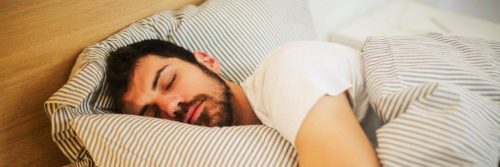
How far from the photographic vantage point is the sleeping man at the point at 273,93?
0.53 m

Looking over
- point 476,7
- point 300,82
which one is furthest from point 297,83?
point 476,7

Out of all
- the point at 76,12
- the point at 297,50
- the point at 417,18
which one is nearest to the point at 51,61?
the point at 76,12

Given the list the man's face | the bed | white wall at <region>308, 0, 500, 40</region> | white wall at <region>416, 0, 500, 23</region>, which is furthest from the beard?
white wall at <region>416, 0, 500, 23</region>

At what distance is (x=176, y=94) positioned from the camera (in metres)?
0.79

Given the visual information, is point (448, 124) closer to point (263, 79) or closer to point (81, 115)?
point (263, 79)

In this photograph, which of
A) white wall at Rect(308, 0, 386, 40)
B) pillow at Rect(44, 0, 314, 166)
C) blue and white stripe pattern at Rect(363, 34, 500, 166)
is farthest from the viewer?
white wall at Rect(308, 0, 386, 40)

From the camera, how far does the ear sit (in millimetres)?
884

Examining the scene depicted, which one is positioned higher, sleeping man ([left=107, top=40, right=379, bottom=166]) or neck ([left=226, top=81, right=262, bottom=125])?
sleeping man ([left=107, top=40, right=379, bottom=166])

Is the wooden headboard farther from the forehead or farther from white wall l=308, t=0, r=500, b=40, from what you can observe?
white wall l=308, t=0, r=500, b=40

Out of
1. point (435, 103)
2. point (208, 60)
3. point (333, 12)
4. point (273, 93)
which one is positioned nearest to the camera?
point (435, 103)

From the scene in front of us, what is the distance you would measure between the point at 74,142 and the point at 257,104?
1.34ft

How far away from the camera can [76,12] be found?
798 mm

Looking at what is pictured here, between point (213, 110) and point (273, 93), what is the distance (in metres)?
0.21

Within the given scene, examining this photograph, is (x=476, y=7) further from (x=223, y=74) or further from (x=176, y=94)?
(x=176, y=94)
